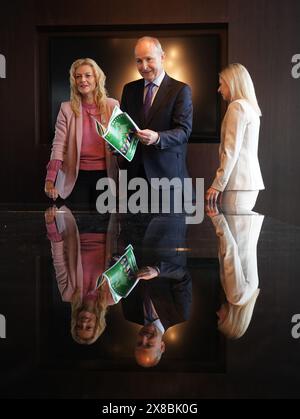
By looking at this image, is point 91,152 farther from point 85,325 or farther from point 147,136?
point 85,325

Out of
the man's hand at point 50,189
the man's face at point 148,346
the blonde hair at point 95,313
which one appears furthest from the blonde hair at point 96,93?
the man's face at point 148,346

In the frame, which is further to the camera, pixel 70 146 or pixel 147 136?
pixel 70 146

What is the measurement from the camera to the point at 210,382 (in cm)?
32

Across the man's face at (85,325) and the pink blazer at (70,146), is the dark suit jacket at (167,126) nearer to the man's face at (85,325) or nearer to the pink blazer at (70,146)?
the pink blazer at (70,146)

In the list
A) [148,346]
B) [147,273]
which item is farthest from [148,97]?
[148,346]

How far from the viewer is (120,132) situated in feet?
5.96

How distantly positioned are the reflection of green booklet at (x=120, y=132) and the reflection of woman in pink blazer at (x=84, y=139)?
1.77 ft

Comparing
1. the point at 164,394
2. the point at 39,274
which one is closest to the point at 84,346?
the point at 164,394

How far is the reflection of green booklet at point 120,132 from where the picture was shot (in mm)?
1702

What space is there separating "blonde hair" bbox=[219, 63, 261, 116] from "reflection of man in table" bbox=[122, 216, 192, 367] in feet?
6.13

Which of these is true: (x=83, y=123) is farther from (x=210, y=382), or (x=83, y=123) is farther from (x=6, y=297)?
(x=210, y=382)

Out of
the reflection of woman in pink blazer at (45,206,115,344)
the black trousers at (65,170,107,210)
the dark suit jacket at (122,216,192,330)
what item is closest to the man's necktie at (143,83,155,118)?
the black trousers at (65,170,107,210)

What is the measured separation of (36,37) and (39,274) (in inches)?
153

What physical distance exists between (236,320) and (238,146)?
6.90ft
